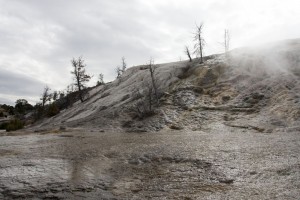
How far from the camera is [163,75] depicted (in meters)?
36.3

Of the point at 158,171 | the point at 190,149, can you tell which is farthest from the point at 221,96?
the point at 158,171

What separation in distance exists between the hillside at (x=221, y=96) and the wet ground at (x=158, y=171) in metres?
7.89

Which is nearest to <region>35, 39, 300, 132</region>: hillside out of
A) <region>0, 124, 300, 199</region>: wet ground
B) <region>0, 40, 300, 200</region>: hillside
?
<region>0, 40, 300, 200</region>: hillside

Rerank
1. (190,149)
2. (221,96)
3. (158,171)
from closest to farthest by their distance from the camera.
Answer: (158,171)
(190,149)
(221,96)

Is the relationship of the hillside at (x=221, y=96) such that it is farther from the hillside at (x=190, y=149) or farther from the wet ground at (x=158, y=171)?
the wet ground at (x=158, y=171)

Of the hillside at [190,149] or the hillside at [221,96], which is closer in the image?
the hillside at [190,149]

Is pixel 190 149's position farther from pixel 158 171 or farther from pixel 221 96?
pixel 221 96

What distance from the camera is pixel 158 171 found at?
1059 cm

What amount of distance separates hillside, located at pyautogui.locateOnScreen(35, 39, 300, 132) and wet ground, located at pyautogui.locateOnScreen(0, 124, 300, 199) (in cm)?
789

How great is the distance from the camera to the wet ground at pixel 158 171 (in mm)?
8242

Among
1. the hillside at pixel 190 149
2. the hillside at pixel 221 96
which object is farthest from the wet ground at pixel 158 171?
the hillside at pixel 221 96

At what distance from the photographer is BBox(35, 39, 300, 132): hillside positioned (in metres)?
23.1

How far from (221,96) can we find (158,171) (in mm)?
18416

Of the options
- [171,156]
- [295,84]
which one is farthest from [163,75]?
[171,156]
